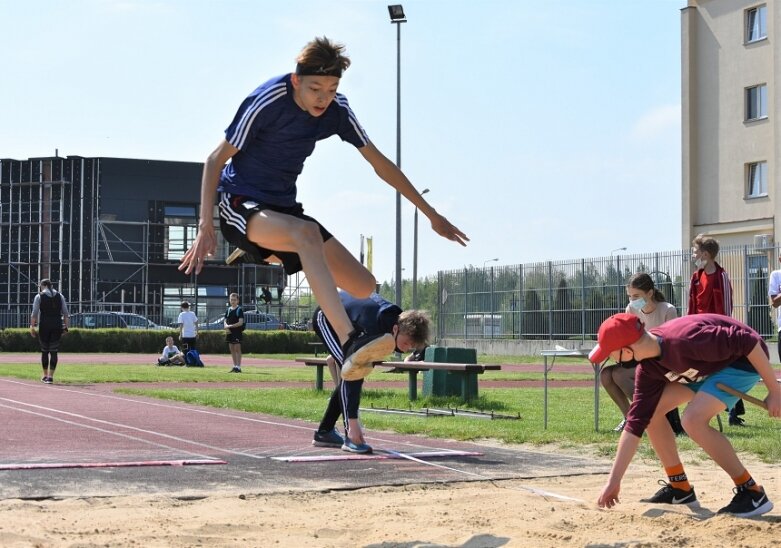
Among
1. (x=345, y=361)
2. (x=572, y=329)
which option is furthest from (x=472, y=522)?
(x=572, y=329)

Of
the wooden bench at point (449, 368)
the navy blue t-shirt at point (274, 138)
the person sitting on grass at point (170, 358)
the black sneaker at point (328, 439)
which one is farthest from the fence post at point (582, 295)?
the navy blue t-shirt at point (274, 138)

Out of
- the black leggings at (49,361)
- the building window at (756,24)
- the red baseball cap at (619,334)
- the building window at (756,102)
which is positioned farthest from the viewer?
the building window at (756,102)

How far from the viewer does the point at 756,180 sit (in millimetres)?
38625

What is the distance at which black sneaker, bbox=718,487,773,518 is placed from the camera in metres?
6.09

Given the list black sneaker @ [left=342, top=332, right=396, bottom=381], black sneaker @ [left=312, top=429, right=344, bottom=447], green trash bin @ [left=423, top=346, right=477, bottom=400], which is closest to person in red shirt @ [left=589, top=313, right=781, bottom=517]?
black sneaker @ [left=342, top=332, right=396, bottom=381]

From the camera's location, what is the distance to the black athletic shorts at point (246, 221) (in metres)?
6.55

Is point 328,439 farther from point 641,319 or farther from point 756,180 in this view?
point 756,180

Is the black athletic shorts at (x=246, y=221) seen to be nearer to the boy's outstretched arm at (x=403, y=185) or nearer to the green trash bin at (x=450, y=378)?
the boy's outstretched arm at (x=403, y=185)

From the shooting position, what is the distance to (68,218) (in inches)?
2078

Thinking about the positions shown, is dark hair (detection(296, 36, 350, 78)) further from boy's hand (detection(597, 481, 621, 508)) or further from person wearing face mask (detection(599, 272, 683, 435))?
person wearing face mask (detection(599, 272, 683, 435))

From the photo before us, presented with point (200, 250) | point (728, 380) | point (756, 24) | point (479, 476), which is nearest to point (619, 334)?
point (728, 380)

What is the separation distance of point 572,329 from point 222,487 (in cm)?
3250

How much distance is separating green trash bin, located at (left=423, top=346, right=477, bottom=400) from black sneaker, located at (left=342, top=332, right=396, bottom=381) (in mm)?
8206

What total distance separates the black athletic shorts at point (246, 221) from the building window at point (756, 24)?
3484cm
